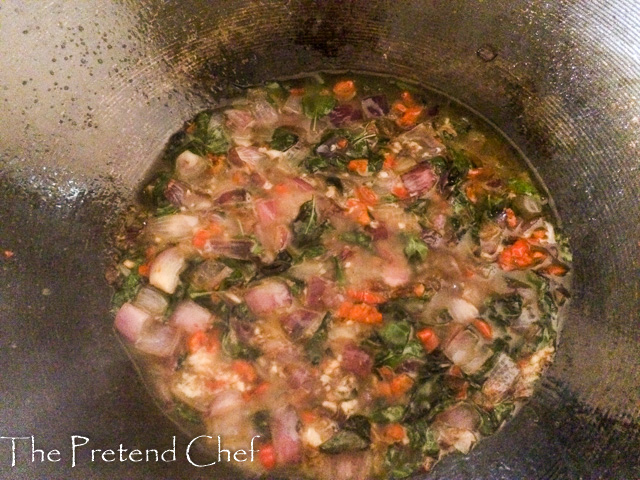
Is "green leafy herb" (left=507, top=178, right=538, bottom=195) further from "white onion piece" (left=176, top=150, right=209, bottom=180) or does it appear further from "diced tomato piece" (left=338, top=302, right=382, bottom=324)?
"white onion piece" (left=176, top=150, right=209, bottom=180)

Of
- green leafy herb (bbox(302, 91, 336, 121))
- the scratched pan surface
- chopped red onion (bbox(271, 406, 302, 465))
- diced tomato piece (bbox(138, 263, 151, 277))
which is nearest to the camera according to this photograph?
the scratched pan surface

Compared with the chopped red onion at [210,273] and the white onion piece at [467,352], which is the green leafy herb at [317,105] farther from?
the white onion piece at [467,352]

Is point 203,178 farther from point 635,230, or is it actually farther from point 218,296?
point 635,230

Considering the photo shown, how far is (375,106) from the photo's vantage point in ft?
9.40

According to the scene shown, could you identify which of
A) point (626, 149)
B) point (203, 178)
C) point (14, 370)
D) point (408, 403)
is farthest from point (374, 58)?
point (14, 370)

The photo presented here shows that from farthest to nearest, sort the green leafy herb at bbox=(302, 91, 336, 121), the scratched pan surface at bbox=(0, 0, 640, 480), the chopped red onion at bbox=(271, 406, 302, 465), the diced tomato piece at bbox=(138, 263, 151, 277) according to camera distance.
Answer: the green leafy herb at bbox=(302, 91, 336, 121) < the diced tomato piece at bbox=(138, 263, 151, 277) < the chopped red onion at bbox=(271, 406, 302, 465) < the scratched pan surface at bbox=(0, 0, 640, 480)

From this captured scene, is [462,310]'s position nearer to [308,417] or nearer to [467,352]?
[467,352]

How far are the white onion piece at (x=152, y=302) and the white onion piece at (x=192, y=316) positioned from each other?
83 mm

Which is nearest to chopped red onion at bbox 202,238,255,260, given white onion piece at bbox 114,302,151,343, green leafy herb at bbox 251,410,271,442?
white onion piece at bbox 114,302,151,343

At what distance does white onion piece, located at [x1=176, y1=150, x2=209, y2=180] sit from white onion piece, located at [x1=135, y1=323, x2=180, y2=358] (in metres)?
0.82

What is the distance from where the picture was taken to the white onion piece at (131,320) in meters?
2.69

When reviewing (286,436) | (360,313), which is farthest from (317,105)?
(286,436)

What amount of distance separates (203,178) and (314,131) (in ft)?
2.15

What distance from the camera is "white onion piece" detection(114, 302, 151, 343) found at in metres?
2.69
